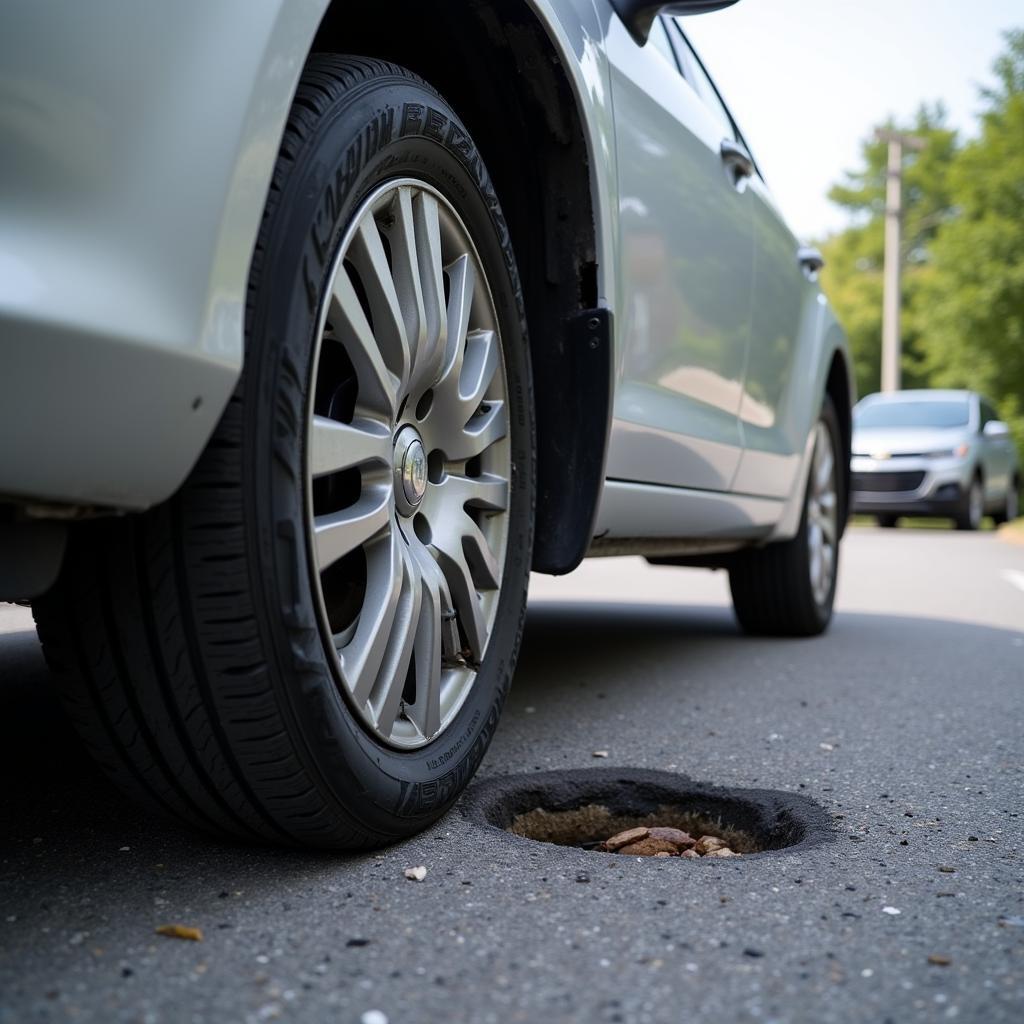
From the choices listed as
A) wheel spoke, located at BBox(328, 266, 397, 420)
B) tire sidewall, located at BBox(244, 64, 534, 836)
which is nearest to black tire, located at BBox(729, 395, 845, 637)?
tire sidewall, located at BBox(244, 64, 534, 836)

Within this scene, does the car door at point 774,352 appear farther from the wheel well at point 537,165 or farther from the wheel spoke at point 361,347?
the wheel spoke at point 361,347

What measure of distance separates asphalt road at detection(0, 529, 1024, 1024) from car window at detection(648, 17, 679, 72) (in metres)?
1.57

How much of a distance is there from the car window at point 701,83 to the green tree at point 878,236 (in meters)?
31.8

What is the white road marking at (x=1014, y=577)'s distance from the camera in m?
7.20

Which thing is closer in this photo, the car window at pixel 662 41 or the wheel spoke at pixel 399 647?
the wheel spoke at pixel 399 647

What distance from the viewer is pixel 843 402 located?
4672mm

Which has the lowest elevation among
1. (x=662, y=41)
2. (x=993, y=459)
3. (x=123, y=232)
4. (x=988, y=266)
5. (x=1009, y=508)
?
(x=1009, y=508)

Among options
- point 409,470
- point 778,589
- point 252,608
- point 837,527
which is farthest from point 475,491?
point 837,527

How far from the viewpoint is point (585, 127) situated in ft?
6.99

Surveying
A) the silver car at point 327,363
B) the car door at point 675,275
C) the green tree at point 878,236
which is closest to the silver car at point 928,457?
the car door at point 675,275

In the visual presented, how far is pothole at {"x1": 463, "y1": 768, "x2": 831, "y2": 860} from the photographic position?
2.07 m

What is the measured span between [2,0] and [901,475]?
1332cm

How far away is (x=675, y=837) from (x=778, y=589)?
7.53ft

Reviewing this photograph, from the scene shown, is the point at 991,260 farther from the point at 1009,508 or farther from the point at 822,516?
the point at 822,516
